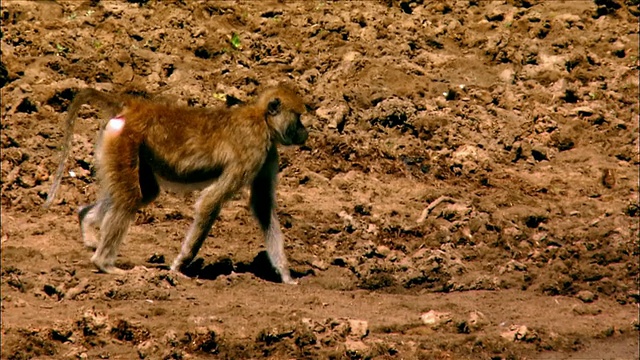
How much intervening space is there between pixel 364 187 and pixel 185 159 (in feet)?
8.58

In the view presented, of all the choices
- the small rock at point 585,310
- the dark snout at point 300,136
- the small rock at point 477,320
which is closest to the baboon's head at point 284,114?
the dark snout at point 300,136

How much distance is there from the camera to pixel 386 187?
1281 cm

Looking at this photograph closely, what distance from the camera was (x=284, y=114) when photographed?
11031 millimetres

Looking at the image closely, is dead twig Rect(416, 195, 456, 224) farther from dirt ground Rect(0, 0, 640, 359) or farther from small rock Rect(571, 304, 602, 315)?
small rock Rect(571, 304, 602, 315)

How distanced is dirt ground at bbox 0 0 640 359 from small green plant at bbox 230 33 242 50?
20 mm

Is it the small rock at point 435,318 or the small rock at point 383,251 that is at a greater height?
the small rock at point 383,251

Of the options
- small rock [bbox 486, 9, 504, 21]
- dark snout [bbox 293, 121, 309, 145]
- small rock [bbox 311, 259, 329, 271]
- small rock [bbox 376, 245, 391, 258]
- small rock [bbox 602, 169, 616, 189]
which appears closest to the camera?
dark snout [bbox 293, 121, 309, 145]

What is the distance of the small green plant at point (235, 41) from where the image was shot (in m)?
14.0

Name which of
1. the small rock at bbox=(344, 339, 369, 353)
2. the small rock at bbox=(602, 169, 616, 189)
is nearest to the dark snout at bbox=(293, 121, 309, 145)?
the small rock at bbox=(344, 339, 369, 353)

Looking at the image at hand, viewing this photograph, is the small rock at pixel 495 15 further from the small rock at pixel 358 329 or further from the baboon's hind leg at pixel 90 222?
the baboon's hind leg at pixel 90 222

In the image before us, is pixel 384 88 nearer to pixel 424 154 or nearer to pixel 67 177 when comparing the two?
pixel 424 154

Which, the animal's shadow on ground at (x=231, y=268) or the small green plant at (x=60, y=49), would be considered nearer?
the animal's shadow on ground at (x=231, y=268)

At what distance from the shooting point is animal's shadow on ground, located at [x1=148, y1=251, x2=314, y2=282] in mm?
10781

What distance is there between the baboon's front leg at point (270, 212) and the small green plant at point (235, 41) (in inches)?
125
